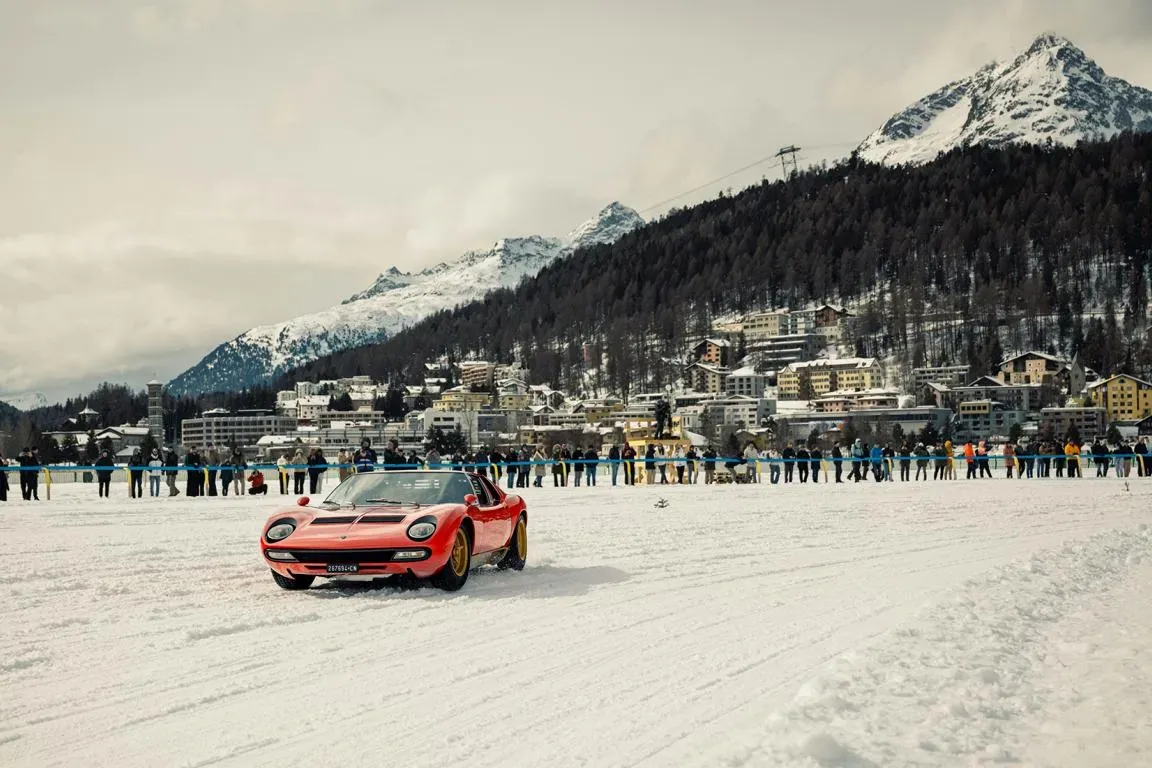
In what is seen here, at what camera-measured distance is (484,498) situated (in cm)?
1302

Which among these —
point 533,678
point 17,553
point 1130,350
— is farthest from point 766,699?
point 1130,350

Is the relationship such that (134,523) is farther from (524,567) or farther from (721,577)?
(721,577)

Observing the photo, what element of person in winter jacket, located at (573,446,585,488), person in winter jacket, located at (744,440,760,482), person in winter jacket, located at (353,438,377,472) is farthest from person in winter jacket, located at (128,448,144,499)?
person in winter jacket, located at (744,440,760,482)

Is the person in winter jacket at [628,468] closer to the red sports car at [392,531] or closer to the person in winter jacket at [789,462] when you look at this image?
the person in winter jacket at [789,462]

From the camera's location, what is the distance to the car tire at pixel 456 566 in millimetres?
11438

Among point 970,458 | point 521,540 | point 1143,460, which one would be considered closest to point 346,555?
point 521,540

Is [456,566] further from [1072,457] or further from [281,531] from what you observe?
[1072,457]

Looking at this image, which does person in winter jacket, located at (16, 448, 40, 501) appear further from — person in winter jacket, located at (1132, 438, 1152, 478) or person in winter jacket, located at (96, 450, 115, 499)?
person in winter jacket, located at (1132, 438, 1152, 478)

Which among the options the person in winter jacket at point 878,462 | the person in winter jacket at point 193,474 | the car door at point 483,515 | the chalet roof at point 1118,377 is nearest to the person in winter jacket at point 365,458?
the person in winter jacket at point 193,474

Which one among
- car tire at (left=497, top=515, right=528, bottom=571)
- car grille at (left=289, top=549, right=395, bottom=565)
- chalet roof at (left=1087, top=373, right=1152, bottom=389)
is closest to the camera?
car grille at (left=289, top=549, right=395, bottom=565)

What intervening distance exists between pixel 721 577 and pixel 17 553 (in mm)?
9597

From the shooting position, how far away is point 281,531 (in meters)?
11.6

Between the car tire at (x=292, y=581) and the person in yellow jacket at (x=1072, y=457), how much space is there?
39.0 m

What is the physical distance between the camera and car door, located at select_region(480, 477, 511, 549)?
13.0m
